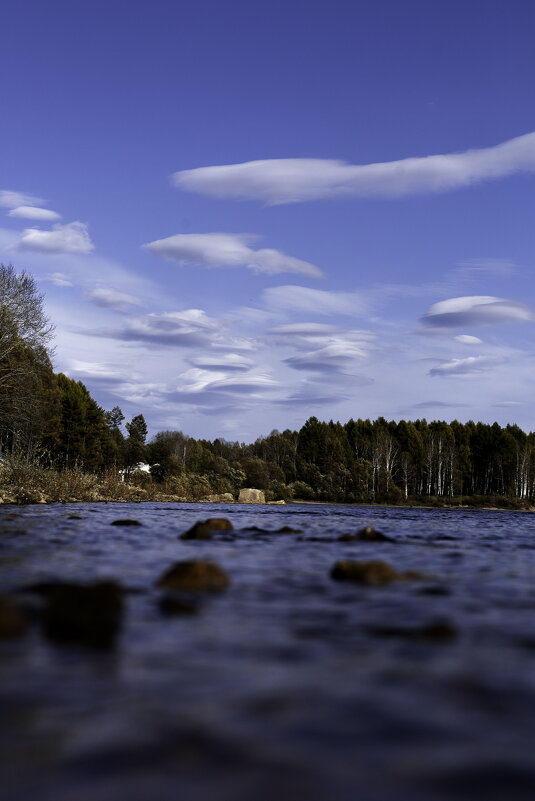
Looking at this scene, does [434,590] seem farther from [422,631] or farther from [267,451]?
[267,451]

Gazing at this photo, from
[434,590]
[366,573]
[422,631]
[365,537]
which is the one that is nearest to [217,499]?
[365,537]

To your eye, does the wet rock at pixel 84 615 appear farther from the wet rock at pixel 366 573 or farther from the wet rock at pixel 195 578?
the wet rock at pixel 366 573

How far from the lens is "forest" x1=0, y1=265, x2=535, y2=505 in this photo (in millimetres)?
38281

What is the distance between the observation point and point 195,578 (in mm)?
6500

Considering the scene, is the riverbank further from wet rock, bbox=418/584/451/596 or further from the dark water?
the dark water

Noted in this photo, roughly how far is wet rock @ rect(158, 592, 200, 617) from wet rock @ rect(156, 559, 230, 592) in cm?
27

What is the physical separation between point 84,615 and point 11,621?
0.51 meters

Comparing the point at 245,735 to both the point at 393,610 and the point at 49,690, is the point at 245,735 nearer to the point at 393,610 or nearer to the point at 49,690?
the point at 49,690

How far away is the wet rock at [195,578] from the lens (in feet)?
21.2

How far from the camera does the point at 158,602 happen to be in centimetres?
577

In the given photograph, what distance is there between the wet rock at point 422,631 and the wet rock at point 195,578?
200 centimetres

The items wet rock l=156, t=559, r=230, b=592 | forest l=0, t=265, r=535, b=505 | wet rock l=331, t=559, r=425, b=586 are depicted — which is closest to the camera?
wet rock l=156, t=559, r=230, b=592

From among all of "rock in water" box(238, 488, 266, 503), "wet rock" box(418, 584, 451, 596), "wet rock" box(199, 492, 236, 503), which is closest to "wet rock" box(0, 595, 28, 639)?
"wet rock" box(418, 584, 451, 596)

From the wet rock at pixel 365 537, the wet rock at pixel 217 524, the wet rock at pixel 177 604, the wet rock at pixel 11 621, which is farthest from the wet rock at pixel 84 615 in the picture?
the wet rock at pixel 217 524
